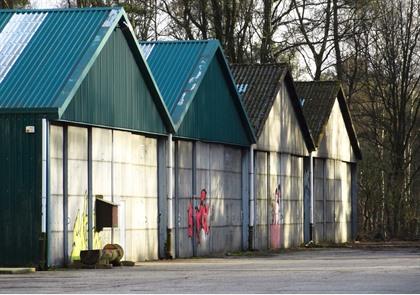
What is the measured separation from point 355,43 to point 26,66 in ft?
130

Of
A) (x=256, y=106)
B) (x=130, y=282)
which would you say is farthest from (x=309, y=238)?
(x=130, y=282)

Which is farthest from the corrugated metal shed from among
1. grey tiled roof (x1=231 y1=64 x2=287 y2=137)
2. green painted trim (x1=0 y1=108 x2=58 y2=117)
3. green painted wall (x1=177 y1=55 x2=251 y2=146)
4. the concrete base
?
grey tiled roof (x1=231 y1=64 x2=287 y2=137)

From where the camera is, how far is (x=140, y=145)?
37688 millimetres

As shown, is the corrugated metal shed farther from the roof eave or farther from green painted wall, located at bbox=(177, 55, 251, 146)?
the roof eave

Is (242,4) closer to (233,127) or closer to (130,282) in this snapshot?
(233,127)

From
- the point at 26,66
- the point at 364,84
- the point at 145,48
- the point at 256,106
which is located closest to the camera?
the point at 26,66

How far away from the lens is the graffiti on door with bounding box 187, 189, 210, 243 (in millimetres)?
42031

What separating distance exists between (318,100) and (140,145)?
74.3ft

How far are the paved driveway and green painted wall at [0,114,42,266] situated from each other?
5.02 ft

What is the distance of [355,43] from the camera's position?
69625 mm

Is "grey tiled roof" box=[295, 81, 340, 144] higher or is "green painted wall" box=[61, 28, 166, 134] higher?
"grey tiled roof" box=[295, 81, 340, 144]

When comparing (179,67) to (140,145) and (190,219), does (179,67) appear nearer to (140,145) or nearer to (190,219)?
(140,145)

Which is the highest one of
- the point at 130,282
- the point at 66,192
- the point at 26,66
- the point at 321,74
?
the point at 321,74

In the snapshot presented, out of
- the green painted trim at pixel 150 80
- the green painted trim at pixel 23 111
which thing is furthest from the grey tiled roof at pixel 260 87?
the green painted trim at pixel 23 111
